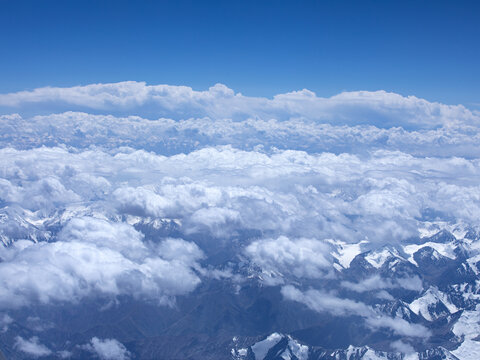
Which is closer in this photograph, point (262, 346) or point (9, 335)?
point (262, 346)

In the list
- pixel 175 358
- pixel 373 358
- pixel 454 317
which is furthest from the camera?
pixel 454 317

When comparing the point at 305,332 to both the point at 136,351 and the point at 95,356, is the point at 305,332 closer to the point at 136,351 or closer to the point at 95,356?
the point at 136,351

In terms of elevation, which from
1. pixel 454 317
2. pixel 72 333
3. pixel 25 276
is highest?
pixel 25 276

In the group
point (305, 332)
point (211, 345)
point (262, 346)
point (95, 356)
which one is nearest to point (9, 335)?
point (95, 356)

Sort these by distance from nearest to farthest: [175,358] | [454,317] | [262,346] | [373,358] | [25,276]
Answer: [373,358]
[262,346]
[175,358]
[454,317]
[25,276]

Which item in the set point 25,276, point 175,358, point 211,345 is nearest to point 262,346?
point 211,345

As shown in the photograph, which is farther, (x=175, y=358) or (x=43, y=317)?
(x=43, y=317)

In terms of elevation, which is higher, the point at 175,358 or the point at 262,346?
the point at 262,346

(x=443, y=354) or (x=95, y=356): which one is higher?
(x=443, y=354)

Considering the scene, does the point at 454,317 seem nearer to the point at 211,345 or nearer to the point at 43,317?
the point at 211,345

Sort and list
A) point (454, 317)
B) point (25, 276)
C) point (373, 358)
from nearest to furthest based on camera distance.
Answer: point (373, 358) < point (454, 317) < point (25, 276)
